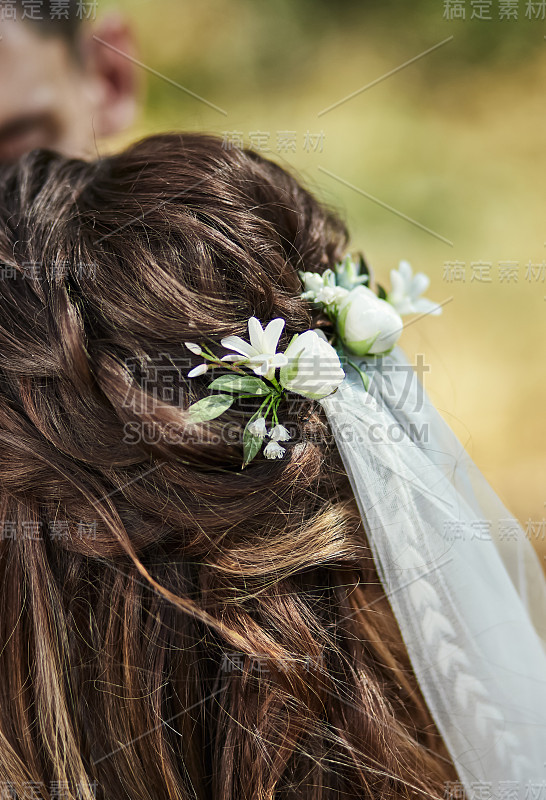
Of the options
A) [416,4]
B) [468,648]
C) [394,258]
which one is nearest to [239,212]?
[468,648]

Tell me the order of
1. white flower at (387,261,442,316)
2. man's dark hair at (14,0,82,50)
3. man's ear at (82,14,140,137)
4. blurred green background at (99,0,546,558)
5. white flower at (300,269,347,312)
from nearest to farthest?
white flower at (300,269,347,312) → white flower at (387,261,442,316) → man's dark hair at (14,0,82,50) → man's ear at (82,14,140,137) → blurred green background at (99,0,546,558)

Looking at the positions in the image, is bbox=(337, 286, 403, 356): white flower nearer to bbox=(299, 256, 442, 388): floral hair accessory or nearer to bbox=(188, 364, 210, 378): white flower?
bbox=(299, 256, 442, 388): floral hair accessory

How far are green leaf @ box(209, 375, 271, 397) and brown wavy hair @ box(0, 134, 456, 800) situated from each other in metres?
0.03

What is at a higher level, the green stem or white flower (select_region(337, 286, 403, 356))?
white flower (select_region(337, 286, 403, 356))

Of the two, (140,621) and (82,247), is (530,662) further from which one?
(82,247)

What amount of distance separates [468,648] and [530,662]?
104 millimetres

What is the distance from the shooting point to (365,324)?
0.73 m

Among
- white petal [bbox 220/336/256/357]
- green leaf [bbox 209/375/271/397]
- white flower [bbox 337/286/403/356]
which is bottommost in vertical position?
green leaf [bbox 209/375/271/397]

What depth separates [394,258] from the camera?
1.71 metres

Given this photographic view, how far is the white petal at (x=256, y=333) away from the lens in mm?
620

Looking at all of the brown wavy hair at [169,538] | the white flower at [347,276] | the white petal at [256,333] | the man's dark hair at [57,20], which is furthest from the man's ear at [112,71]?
the white petal at [256,333]

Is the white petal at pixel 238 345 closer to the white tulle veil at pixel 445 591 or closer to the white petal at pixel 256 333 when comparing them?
the white petal at pixel 256 333

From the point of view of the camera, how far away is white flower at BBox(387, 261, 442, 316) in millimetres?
878

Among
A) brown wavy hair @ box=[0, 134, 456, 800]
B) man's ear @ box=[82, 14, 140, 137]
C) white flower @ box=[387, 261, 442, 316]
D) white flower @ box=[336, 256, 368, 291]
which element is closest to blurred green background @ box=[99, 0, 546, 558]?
man's ear @ box=[82, 14, 140, 137]
